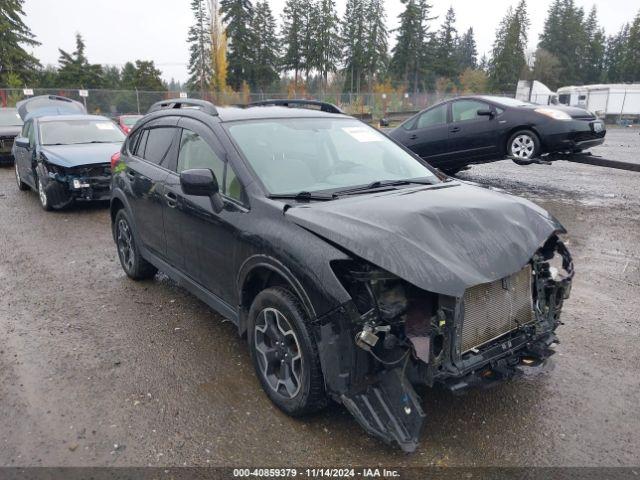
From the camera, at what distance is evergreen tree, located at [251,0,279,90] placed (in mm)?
61156

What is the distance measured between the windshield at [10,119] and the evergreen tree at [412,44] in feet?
206

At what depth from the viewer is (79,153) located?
9.09m

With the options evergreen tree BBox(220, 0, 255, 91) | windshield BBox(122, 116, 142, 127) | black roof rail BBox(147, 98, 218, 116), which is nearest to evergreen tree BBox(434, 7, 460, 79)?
evergreen tree BBox(220, 0, 255, 91)

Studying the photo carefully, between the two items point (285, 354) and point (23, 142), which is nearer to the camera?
point (285, 354)

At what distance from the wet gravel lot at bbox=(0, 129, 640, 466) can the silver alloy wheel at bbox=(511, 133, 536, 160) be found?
4.36 metres

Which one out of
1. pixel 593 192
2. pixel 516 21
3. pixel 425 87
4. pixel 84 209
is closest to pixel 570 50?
pixel 516 21

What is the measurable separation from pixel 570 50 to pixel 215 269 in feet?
316

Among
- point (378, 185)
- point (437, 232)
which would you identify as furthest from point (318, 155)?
point (437, 232)

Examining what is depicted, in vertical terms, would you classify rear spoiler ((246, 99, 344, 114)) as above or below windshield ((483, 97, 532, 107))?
below

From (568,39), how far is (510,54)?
14086 mm

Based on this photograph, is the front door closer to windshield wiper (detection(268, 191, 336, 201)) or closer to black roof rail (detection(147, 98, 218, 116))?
black roof rail (detection(147, 98, 218, 116))

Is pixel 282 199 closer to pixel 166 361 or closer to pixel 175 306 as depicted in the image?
pixel 166 361

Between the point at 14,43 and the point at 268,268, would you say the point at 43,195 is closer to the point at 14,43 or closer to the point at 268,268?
the point at 268,268

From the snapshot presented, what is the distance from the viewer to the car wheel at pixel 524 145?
9.65 m
